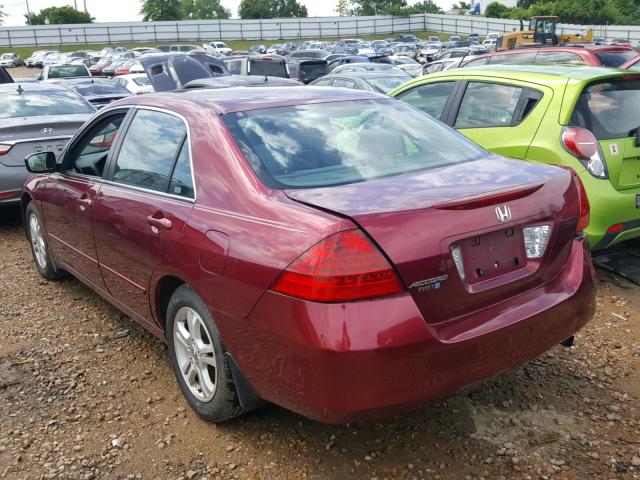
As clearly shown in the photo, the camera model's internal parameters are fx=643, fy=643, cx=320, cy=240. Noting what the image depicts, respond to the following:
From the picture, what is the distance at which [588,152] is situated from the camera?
4.58 meters

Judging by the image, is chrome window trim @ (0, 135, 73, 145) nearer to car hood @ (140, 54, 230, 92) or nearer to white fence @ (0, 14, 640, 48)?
car hood @ (140, 54, 230, 92)

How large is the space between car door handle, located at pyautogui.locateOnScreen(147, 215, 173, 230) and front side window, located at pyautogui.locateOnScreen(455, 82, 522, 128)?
10.4 ft

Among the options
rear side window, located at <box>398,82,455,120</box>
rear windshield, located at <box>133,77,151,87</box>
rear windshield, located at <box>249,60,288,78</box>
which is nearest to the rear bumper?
rear side window, located at <box>398,82,455,120</box>

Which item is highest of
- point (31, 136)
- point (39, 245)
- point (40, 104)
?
point (40, 104)

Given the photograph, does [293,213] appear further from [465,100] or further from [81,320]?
[465,100]

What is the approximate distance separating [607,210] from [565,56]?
613cm

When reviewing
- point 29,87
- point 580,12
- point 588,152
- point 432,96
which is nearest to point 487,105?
point 432,96

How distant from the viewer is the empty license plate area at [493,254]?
8.38ft

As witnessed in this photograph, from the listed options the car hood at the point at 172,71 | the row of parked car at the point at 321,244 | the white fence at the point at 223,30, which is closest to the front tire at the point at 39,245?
the row of parked car at the point at 321,244

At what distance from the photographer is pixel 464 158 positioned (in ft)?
10.8

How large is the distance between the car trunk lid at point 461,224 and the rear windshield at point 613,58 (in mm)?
8164

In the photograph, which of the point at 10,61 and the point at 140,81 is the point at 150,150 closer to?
the point at 140,81

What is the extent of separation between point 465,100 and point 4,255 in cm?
470

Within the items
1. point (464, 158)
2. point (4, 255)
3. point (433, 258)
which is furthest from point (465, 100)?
point (4, 255)
